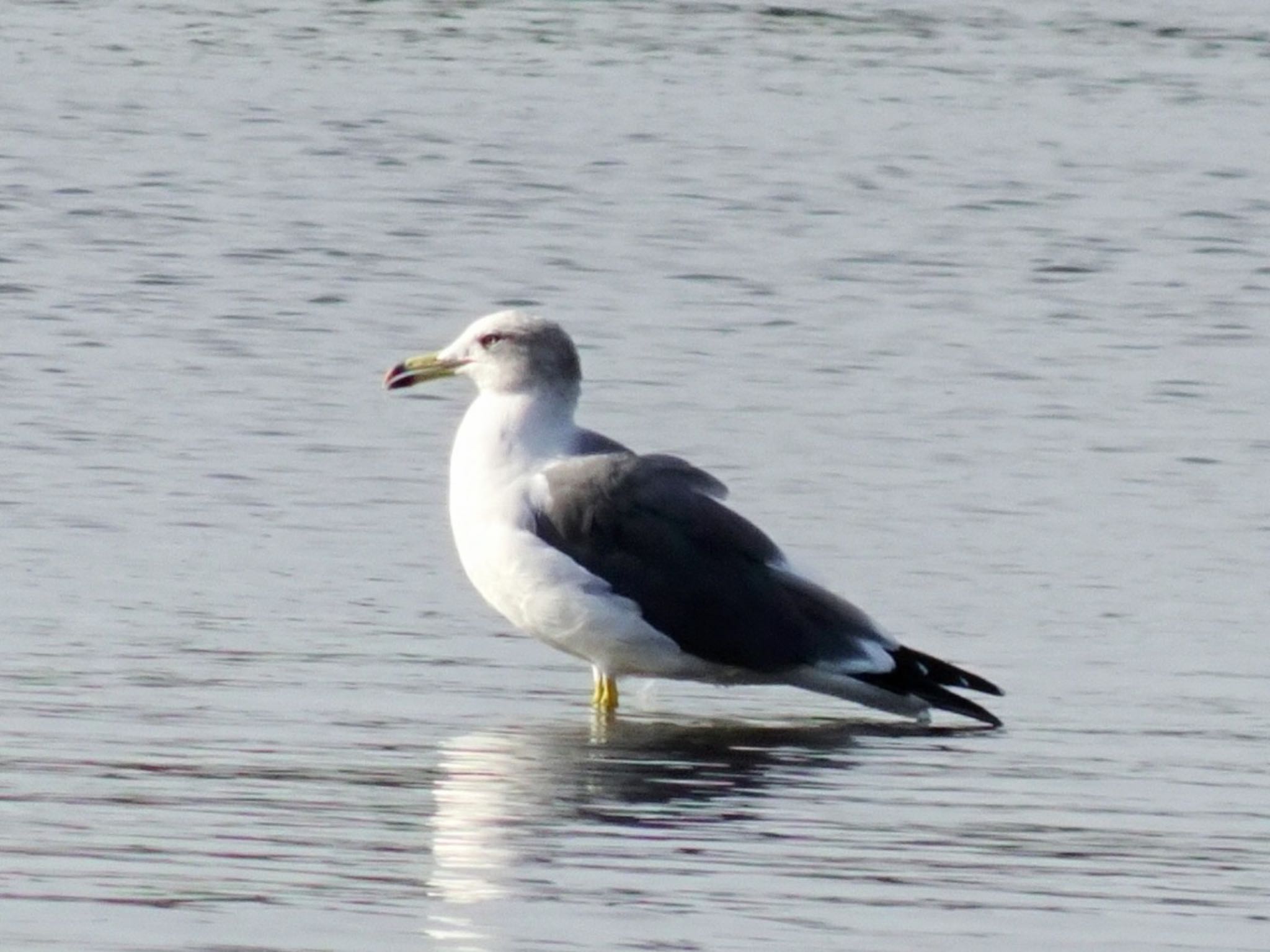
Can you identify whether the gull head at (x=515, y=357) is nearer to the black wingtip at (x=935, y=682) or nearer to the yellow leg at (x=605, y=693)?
the yellow leg at (x=605, y=693)

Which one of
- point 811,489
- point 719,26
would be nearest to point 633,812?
point 811,489

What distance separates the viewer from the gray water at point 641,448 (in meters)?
5.98

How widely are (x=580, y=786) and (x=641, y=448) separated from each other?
13.4 ft

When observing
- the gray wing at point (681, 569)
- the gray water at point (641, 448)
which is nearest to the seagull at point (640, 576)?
the gray wing at point (681, 569)

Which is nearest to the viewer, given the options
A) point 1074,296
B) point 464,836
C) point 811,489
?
point 464,836

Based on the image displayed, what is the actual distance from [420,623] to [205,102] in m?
11.4

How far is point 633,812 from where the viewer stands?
6.59m

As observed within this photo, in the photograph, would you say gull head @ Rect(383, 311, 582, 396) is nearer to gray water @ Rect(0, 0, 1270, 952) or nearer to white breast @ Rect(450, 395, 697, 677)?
white breast @ Rect(450, 395, 697, 677)

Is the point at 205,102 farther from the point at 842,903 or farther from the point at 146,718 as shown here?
the point at 842,903

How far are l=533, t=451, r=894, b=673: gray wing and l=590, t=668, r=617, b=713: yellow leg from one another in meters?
0.20

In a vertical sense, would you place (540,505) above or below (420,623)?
above

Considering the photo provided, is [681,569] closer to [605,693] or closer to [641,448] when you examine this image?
[605,693]

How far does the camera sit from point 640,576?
7730 millimetres

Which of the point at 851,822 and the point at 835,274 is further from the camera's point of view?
the point at 835,274
